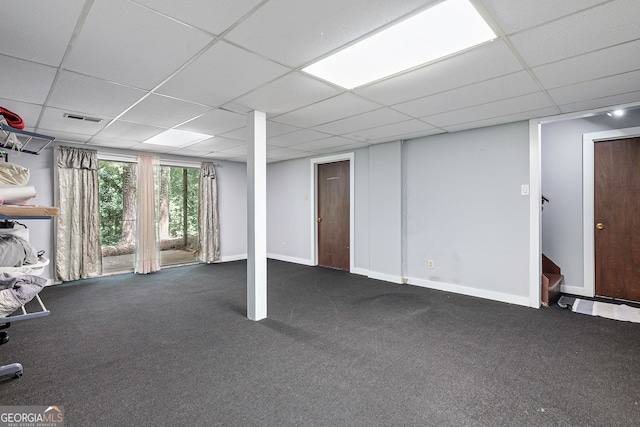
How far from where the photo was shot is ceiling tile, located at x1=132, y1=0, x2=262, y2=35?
1.52m

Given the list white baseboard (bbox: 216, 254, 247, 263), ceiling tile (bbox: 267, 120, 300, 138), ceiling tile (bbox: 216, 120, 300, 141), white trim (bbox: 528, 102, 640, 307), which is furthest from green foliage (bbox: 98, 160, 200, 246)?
white trim (bbox: 528, 102, 640, 307)

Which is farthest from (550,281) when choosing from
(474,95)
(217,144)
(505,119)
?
(217,144)

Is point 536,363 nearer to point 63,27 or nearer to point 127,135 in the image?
point 63,27

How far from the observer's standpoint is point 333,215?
593cm

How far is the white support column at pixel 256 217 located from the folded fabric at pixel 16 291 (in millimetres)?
1761

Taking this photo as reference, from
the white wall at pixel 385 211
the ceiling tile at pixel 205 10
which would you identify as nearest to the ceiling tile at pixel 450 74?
the ceiling tile at pixel 205 10

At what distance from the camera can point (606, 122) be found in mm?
3787

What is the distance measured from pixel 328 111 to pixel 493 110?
176 centimetres

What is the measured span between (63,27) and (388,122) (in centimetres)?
302

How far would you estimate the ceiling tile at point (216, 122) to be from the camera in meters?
3.36

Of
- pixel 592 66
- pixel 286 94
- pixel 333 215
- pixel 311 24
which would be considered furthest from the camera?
pixel 333 215

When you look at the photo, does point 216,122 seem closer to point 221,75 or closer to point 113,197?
point 221,75

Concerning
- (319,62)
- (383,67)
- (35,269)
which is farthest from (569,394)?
(35,269)

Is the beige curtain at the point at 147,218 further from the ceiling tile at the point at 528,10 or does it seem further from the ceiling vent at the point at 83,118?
the ceiling tile at the point at 528,10
